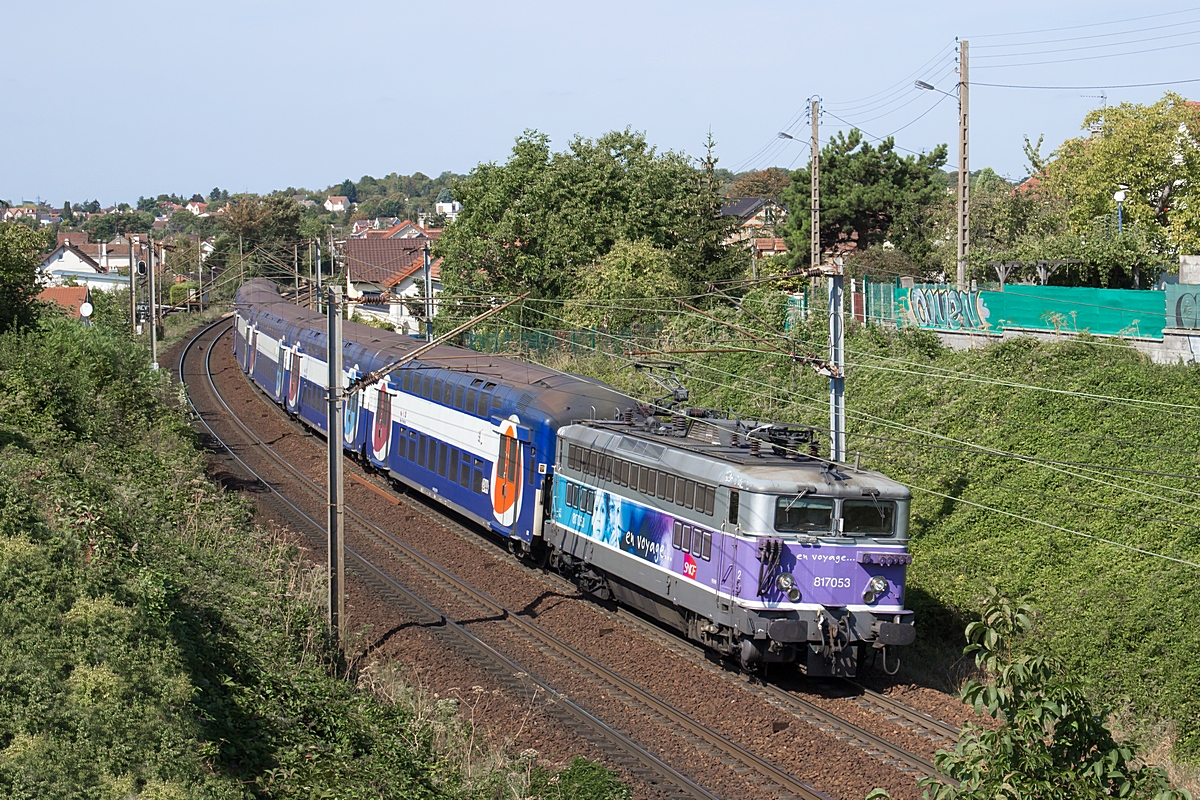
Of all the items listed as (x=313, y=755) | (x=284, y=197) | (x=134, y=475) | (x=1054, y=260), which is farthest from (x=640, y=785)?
(x=284, y=197)

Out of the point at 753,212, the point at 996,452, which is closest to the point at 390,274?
the point at 753,212

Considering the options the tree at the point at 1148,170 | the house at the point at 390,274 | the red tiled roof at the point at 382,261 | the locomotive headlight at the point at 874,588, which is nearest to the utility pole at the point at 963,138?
the tree at the point at 1148,170

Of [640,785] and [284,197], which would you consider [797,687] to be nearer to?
[640,785]

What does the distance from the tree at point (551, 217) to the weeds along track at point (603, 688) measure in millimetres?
21428

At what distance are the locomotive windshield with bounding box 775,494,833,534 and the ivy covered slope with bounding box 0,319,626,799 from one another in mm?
4417

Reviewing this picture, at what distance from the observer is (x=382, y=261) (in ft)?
300

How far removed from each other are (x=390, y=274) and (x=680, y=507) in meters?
69.2

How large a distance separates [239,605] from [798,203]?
146ft

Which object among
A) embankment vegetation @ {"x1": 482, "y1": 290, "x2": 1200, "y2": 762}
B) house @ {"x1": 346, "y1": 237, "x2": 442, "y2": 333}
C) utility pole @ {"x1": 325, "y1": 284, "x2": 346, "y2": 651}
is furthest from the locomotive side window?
house @ {"x1": 346, "y1": 237, "x2": 442, "y2": 333}

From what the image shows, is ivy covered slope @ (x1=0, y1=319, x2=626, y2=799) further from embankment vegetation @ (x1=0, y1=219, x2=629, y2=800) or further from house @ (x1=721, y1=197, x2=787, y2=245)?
house @ (x1=721, y1=197, x2=787, y2=245)

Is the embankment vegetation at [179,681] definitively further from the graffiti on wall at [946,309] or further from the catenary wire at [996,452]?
the graffiti on wall at [946,309]

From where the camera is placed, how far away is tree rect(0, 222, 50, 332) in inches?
1222

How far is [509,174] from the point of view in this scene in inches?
1903

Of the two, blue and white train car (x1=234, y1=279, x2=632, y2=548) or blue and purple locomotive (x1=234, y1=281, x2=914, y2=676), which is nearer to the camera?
blue and purple locomotive (x1=234, y1=281, x2=914, y2=676)
